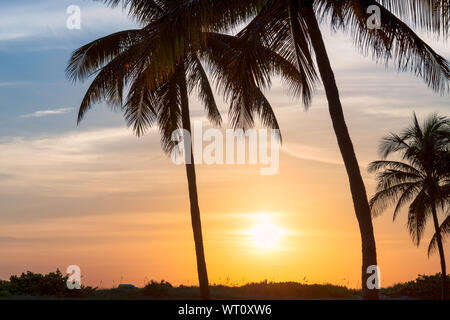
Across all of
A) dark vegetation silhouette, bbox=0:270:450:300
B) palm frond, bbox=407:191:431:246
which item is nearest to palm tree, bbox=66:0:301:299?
dark vegetation silhouette, bbox=0:270:450:300

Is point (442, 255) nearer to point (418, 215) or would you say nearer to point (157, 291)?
point (418, 215)

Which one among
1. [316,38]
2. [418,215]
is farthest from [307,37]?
[418,215]

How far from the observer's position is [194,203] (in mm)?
20578

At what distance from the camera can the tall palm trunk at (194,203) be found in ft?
66.6

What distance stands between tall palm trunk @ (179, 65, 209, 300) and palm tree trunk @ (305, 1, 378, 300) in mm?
7898

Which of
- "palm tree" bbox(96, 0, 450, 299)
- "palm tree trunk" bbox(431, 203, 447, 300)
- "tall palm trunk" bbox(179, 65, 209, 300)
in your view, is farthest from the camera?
"palm tree trunk" bbox(431, 203, 447, 300)

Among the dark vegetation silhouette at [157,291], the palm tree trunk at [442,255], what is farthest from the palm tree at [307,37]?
the palm tree trunk at [442,255]

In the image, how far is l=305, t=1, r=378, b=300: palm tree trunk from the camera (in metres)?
12.9

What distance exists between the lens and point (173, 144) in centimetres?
2177

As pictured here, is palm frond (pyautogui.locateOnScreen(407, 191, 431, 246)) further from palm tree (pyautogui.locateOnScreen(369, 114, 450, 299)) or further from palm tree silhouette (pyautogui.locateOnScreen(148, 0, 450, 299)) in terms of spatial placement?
palm tree silhouette (pyautogui.locateOnScreen(148, 0, 450, 299))

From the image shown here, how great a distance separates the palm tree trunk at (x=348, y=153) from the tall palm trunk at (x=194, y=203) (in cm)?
790

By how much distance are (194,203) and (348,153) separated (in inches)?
328

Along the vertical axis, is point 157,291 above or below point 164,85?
below
